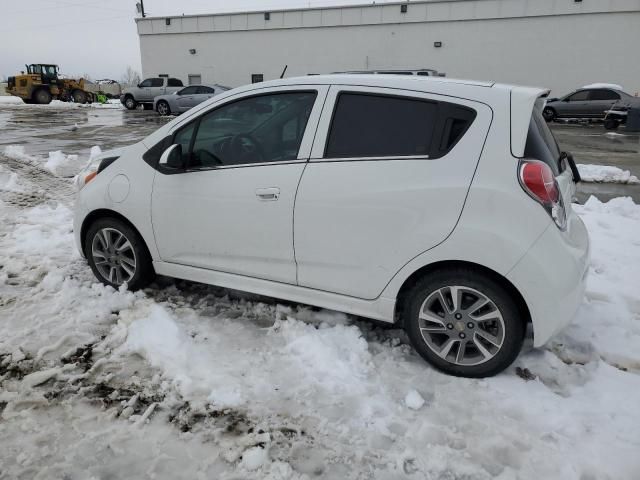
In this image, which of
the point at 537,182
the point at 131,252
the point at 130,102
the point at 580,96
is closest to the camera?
the point at 537,182

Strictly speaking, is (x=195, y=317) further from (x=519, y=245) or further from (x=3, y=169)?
(x=3, y=169)

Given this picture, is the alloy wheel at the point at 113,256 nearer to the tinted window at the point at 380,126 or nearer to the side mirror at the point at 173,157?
the side mirror at the point at 173,157

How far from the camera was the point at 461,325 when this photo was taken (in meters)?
2.86

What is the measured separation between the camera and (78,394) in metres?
2.78

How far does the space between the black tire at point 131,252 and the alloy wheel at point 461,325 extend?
2.27 m

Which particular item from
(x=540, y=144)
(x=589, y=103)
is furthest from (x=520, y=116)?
(x=589, y=103)

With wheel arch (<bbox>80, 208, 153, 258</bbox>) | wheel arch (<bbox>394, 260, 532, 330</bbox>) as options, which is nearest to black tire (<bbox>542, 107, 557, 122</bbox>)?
wheel arch (<bbox>394, 260, 532, 330</bbox>)

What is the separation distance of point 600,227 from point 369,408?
4.46 meters

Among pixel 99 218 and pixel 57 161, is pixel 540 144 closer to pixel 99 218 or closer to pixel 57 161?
pixel 99 218

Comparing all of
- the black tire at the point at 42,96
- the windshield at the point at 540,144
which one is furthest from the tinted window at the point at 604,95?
the black tire at the point at 42,96

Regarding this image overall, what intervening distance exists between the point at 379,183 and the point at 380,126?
38cm

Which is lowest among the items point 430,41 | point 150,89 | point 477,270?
point 477,270

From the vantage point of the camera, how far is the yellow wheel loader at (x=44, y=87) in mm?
32469

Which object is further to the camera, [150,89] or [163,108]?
[150,89]
